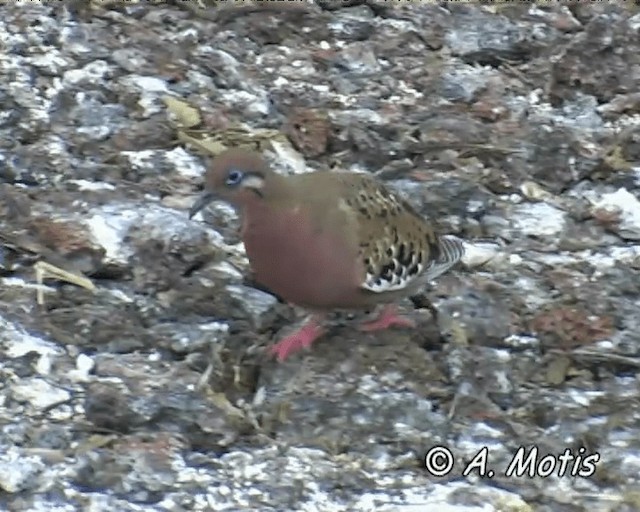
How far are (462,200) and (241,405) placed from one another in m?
1.20

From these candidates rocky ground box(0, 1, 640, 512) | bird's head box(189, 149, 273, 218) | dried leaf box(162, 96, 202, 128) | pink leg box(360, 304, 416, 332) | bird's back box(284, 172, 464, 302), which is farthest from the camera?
dried leaf box(162, 96, 202, 128)

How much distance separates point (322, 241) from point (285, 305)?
0.41 meters

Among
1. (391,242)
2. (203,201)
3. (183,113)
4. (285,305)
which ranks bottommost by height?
(285,305)

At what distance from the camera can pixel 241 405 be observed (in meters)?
3.46

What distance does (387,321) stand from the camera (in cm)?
380

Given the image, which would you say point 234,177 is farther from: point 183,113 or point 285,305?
point 183,113

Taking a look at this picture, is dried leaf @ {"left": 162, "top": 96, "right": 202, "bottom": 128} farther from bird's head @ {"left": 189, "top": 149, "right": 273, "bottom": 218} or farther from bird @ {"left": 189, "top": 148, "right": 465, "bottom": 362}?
bird's head @ {"left": 189, "top": 149, "right": 273, "bottom": 218}

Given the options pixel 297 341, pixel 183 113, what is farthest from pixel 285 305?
pixel 183 113

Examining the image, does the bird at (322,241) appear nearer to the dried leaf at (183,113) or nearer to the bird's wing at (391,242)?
the bird's wing at (391,242)

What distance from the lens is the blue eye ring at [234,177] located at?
3527mm

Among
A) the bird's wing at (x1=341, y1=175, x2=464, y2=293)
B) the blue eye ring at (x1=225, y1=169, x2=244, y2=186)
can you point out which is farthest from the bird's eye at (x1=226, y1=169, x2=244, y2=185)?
the bird's wing at (x1=341, y1=175, x2=464, y2=293)

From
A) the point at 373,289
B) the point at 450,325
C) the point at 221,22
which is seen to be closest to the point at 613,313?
the point at 450,325

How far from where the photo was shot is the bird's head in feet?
11.5

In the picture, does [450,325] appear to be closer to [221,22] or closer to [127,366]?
[127,366]
